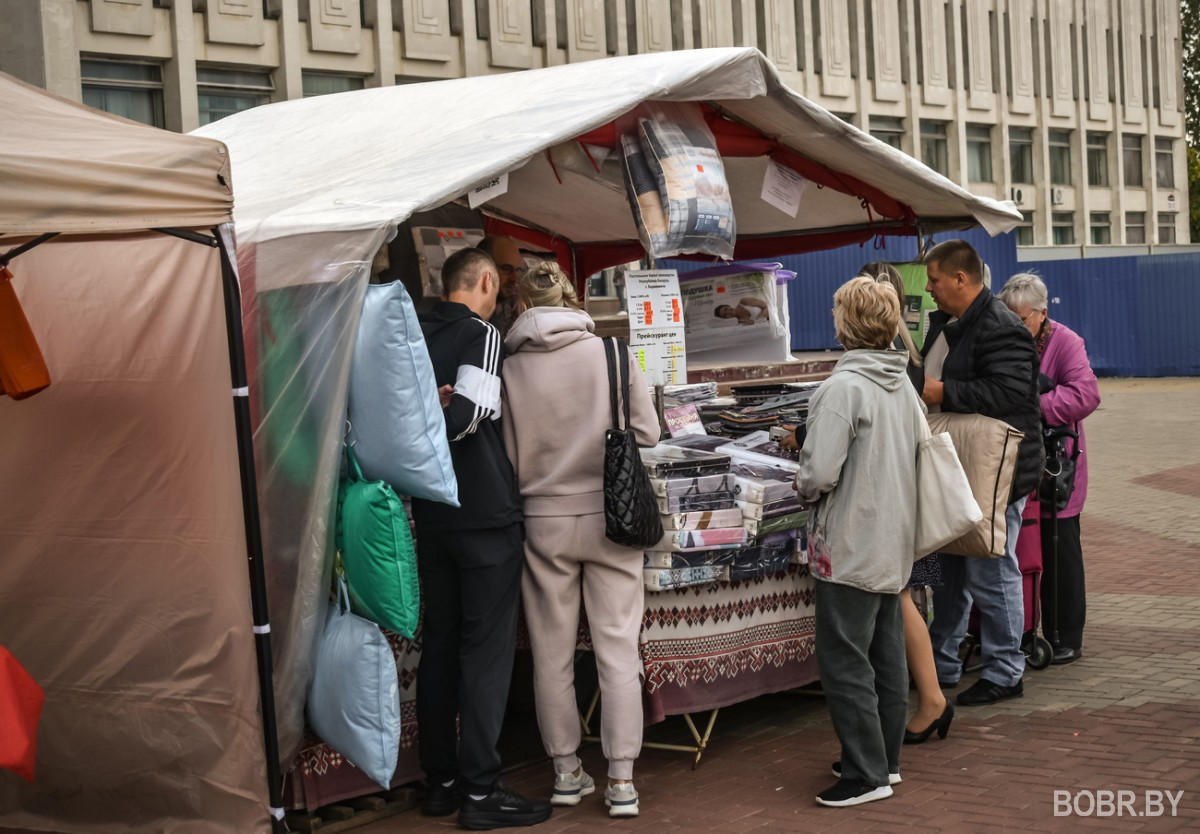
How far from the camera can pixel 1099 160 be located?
4856 centimetres

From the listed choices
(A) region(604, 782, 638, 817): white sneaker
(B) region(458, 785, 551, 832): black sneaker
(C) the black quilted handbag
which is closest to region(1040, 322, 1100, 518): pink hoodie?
(C) the black quilted handbag

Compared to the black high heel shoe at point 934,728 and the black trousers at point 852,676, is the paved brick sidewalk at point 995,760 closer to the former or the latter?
the black high heel shoe at point 934,728

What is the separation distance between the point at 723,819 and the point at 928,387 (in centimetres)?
230

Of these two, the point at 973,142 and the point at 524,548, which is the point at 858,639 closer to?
the point at 524,548

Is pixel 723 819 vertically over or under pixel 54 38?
under

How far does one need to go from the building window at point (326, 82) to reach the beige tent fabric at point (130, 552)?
2330 centimetres

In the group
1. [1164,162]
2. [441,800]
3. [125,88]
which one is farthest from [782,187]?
[1164,162]

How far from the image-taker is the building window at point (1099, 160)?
48219 mm

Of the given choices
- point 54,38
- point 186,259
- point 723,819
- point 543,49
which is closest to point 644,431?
point 723,819

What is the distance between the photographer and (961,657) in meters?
7.30

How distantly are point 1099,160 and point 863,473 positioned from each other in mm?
47068

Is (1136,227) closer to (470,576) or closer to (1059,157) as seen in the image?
(1059,157)

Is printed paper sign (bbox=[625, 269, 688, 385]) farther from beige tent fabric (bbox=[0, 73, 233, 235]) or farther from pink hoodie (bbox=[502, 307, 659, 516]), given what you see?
beige tent fabric (bbox=[0, 73, 233, 235])

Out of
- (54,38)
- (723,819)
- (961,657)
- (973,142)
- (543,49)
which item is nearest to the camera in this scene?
(723,819)
